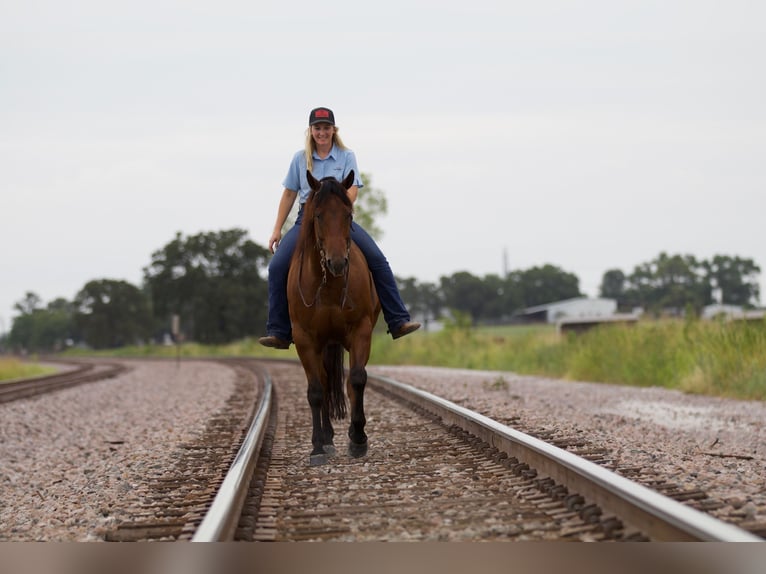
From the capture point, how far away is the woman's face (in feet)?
21.3

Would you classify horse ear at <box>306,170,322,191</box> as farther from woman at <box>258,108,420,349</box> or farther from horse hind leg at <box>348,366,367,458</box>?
horse hind leg at <box>348,366,367,458</box>

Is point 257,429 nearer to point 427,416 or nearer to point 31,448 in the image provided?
point 427,416

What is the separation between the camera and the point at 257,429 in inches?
291

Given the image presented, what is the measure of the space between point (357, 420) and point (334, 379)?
3.22ft

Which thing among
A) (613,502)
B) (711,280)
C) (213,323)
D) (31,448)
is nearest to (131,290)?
(213,323)

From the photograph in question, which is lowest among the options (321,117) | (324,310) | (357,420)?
(357,420)

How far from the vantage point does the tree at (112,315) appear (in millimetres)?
116625

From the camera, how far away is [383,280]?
688 centimetres

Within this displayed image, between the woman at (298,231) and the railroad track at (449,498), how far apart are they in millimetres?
1017

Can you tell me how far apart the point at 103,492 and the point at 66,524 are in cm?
127

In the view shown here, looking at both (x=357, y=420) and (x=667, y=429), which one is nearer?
(x=357, y=420)

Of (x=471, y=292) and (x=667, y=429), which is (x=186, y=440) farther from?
(x=471, y=292)

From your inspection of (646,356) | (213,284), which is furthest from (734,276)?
(646,356)

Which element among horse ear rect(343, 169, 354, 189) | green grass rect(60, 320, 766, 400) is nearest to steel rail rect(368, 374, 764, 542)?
horse ear rect(343, 169, 354, 189)
